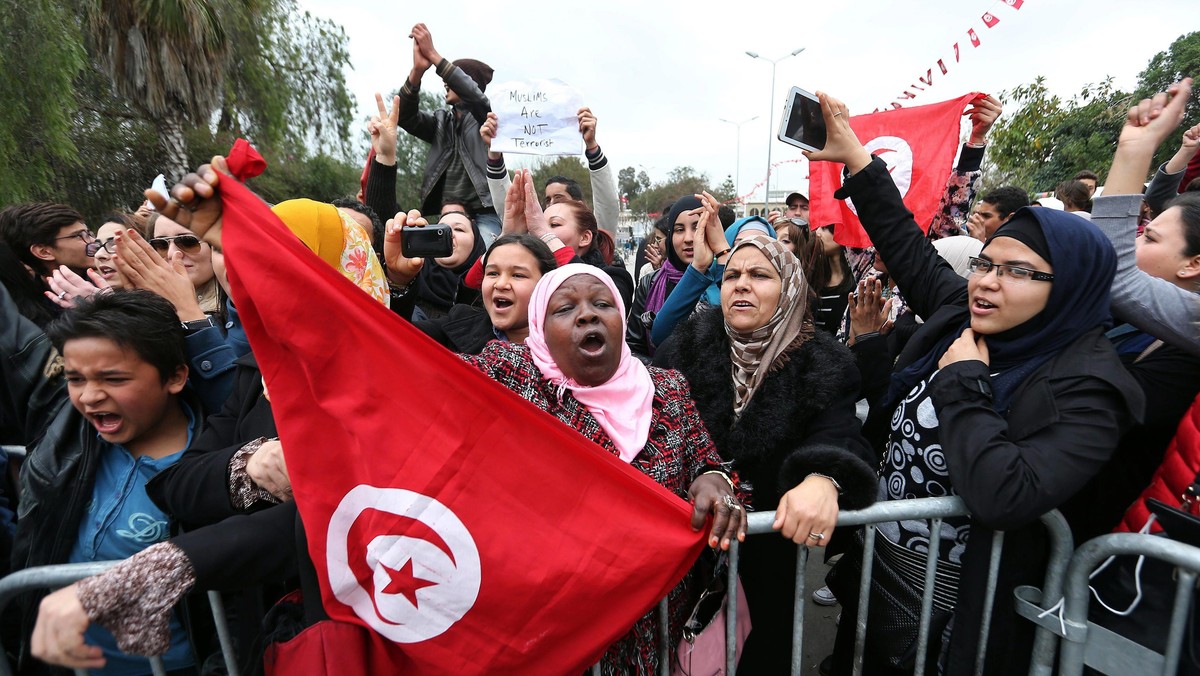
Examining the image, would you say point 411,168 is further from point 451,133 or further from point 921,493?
point 921,493

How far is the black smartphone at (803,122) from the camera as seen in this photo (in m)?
2.63

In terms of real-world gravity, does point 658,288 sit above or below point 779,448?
above

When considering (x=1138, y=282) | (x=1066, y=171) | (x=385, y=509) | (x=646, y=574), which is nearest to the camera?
(x=385, y=509)

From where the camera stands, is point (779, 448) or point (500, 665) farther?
point (779, 448)

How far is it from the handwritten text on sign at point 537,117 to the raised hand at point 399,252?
1046 mm

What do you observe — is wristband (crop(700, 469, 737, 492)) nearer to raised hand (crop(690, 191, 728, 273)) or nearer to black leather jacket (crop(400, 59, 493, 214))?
raised hand (crop(690, 191, 728, 273))

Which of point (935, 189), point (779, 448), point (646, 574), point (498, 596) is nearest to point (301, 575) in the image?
point (498, 596)

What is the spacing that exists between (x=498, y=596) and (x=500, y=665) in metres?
0.20

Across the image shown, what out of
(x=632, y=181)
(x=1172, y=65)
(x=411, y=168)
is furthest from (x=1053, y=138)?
(x=632, y=181)

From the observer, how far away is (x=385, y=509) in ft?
5.16

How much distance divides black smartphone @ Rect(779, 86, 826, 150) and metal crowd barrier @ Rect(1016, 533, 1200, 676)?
1767 mm

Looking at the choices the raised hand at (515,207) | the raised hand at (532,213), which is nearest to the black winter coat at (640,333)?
the raised hand at (532,213)

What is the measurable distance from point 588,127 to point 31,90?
885 centimetres

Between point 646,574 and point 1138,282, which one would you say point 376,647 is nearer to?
point 646,574
